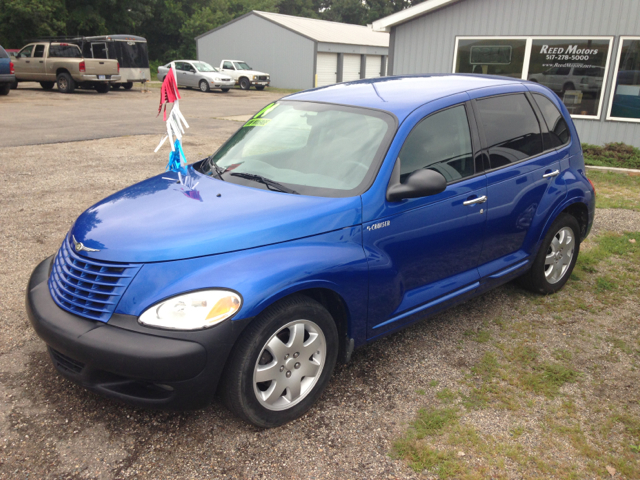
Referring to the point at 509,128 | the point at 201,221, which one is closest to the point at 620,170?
the point at 509,128

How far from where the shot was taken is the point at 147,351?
2.53 m

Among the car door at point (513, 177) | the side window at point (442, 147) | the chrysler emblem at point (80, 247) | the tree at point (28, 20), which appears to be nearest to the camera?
the chrysler emblem at point (80, 247)

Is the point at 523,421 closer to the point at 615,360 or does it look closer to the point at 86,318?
the point at 615,360

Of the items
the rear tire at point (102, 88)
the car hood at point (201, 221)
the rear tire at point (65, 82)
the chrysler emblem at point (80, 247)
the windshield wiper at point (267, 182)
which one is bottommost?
the rear tire at point (102, 88)

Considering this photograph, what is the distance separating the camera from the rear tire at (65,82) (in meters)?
23.7

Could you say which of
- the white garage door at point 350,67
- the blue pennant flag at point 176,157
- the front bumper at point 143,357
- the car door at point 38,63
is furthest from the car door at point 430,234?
the white garage door at point 350,67

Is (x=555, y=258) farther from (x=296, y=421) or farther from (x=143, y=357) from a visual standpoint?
(x=143, y=357)

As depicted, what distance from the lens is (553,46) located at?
475 inches

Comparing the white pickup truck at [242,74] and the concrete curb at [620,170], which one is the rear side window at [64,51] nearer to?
the white pickup truck at [242,74]

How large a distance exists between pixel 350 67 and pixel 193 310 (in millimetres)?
38937

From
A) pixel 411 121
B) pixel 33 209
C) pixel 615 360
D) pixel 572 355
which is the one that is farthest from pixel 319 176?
pixel 33 209

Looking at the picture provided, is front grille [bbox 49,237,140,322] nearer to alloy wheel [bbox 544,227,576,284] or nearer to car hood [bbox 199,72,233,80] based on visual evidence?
alloy wheel [bbox 544,227,576,284]

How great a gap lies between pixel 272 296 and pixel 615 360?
2.67 m

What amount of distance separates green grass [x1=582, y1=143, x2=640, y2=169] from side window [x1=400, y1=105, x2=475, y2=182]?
8038 mm
